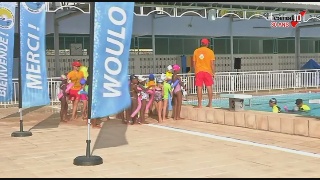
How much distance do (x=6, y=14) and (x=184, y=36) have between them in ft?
46.6

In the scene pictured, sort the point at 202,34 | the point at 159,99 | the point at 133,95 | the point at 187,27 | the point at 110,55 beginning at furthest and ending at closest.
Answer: the point at 202,34 < the point at 187,27 < the point at 159,99 < the point at 133,95 < the point at 110,55

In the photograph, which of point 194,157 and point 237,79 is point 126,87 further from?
point 237,79

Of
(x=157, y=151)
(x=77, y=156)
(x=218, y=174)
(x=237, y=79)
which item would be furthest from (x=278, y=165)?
(x=237, y=79)

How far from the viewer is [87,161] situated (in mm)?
6793

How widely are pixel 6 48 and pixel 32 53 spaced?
2.22 m

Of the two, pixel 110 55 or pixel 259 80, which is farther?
pixel 259 80

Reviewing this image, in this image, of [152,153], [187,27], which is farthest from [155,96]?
[187,27]

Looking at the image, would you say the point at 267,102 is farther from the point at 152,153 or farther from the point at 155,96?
the point at 152,153

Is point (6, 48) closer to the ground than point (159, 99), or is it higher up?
higher up

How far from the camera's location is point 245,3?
66.9ft

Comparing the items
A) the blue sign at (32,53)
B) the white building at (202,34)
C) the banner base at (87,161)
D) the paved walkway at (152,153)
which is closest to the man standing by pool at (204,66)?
the paved walkway at (152,153)

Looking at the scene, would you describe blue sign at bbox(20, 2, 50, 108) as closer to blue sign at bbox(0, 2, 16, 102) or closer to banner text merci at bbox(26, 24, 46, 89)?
banner text merci at bbox(26, 24, 46, 89)

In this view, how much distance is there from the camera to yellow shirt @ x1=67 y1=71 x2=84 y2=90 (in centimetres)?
1188

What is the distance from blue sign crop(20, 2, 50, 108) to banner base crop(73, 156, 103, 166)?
124 inches
